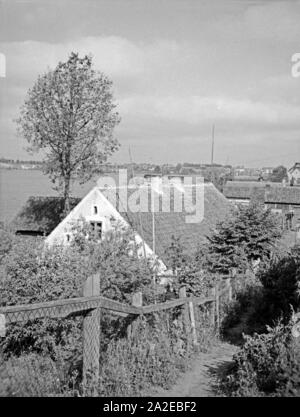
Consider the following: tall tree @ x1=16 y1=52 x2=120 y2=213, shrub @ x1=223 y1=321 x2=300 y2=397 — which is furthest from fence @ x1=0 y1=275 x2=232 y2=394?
tall tree @ x1=16 y1=52 x2=120 y2=213

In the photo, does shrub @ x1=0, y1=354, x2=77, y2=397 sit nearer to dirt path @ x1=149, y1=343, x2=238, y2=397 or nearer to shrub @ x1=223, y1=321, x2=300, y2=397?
dirt path @ x1=149, y1=343, x2=238, y2=397

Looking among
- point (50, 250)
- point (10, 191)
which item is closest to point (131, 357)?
point (50, 250)

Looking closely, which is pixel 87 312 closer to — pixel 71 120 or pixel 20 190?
pixel 71 120

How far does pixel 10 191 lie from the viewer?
4416 cm

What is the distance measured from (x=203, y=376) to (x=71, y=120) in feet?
72.0

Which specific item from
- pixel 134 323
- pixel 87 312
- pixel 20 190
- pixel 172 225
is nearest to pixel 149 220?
pixel 172 225

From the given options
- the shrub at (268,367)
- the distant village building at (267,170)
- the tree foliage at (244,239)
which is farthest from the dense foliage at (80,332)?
the distant village building at (267,170)

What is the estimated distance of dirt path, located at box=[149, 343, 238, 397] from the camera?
490 centimetres

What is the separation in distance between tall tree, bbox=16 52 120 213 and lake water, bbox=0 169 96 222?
1.59 m

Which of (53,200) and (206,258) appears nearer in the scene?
(206,258)

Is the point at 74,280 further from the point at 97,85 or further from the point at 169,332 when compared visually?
the point at 97,85

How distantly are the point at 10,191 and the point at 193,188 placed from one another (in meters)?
23.8

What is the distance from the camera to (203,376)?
565cm

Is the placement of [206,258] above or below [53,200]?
below
